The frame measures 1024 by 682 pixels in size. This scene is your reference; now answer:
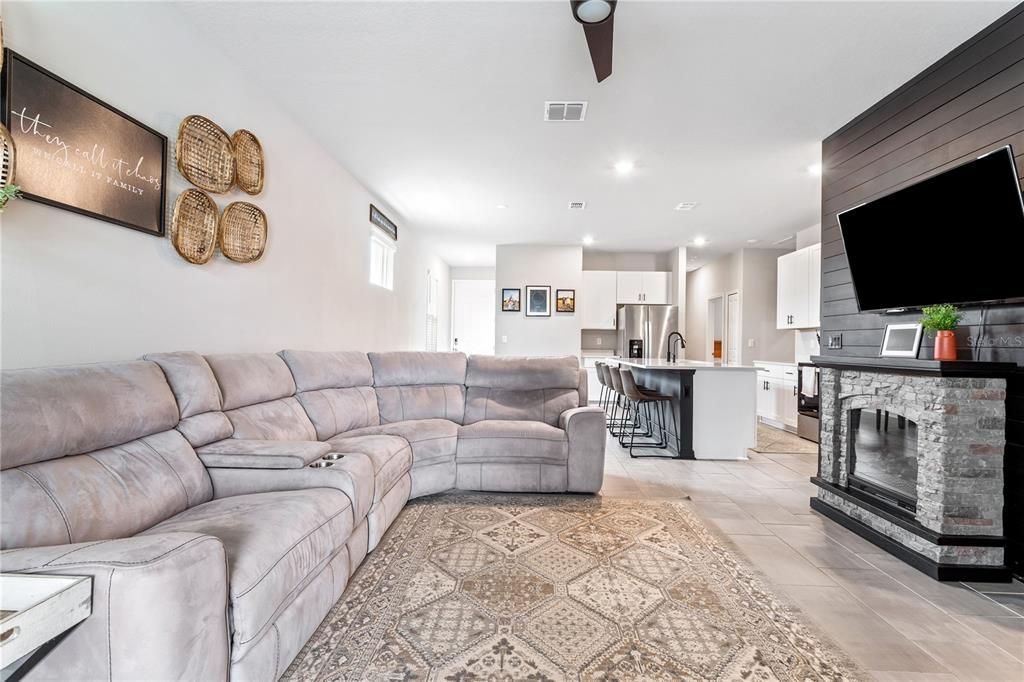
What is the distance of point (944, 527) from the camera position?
215cm

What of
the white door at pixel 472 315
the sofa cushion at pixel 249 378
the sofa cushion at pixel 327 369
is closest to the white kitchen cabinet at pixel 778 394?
the sofa cushion at pixel 327 369

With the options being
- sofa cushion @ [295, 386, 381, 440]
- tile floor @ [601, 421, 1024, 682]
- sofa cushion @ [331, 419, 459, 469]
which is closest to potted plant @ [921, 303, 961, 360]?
tile floor @ [601, 421, 1024, 682]

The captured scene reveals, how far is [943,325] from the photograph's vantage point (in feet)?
7.67

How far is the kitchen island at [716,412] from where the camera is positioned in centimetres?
436

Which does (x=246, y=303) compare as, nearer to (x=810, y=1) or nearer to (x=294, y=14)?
(x=294, y=14)

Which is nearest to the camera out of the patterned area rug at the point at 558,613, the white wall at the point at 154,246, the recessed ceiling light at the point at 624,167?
the patterned area rug at the point at 558,613

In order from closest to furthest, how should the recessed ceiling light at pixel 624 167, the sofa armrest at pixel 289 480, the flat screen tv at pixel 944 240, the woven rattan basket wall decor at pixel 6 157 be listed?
the woven rattan basket wall decor at pixel 6 157
the sofa armrest at pixel 289 480
the flat screen tv at pixel 944 240
the recessed ceiling light at pixel 624 167

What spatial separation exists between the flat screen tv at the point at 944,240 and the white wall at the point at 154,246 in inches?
156

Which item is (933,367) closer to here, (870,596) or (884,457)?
(884,457)

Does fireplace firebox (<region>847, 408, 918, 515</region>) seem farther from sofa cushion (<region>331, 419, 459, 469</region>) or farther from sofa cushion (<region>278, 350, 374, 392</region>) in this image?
sofa cushion (<region>278, 350, 374, 392</region>)

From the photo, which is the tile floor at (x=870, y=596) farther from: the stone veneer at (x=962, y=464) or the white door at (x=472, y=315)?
the white door at (x=472, y=315)

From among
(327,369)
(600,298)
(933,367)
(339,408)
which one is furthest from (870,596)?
(600,298)

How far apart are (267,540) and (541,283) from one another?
645 cm

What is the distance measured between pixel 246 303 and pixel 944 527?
4.05 meters
